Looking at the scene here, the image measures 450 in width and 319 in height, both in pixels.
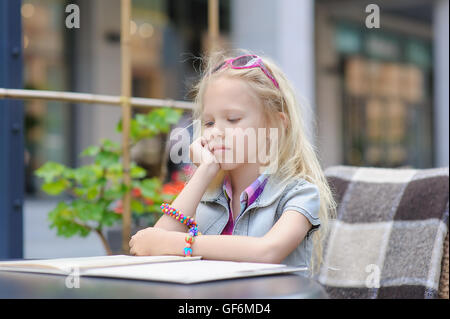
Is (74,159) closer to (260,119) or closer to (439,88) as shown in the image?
(439,88)

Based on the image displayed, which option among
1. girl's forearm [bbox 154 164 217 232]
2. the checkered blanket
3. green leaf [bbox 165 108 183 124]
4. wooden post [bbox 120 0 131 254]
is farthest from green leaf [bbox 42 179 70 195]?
girl's forearm [bbox 154 164 217 232]

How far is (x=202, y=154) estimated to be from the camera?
163 centimetres

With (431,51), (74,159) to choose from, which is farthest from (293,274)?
(431,51)

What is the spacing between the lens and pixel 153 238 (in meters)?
1.38

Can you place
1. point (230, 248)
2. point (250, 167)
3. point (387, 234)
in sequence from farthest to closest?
1. point (387, 234)
2. point (250, 167)
3. point (230, 248)

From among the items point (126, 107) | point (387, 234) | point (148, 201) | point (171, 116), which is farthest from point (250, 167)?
point (148, 201)

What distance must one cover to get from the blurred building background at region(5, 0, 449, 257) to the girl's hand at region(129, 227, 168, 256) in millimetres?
3194

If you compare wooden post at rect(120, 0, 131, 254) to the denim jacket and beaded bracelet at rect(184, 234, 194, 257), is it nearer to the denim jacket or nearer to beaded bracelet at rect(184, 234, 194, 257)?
the denim jacket

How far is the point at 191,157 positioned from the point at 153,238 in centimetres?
36

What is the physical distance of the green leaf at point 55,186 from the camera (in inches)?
115

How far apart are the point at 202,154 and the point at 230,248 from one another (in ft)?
1.28

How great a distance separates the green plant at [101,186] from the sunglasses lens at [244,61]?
1.24 meters

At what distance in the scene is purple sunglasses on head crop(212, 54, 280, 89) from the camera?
1.68 meters

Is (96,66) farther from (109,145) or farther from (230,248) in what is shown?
(230,248)
